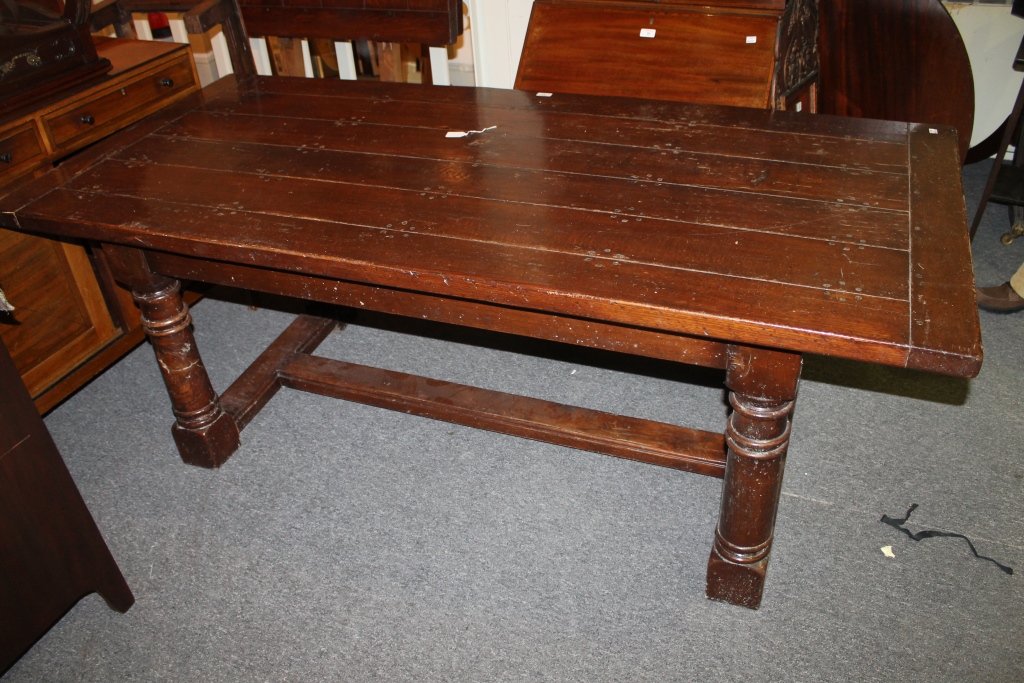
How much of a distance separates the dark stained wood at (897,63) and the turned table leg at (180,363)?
7.20 feet

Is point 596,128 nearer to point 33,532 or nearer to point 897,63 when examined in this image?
point 897,63

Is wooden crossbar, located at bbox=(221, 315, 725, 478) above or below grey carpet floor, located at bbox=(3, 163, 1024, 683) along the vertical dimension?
→ above

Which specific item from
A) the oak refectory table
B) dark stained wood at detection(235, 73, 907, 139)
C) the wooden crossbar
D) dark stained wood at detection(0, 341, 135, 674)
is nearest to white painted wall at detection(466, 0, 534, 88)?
dark stained wood at detection(235, 73, 907, 139)

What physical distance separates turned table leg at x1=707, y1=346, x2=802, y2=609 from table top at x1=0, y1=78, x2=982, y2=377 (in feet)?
0.41

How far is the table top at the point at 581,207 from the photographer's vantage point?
1254mm

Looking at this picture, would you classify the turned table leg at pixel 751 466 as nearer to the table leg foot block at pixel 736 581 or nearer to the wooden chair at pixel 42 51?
the table leg foot block at pixel 736 581

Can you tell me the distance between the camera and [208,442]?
2.02m

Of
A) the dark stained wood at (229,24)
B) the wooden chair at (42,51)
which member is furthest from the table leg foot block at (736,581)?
the wooden chair at (42,51)

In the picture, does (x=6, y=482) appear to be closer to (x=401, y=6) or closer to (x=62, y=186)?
(x=62, y=186)

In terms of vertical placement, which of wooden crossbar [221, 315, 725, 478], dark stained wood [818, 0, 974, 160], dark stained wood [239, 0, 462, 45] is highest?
dark stained wood [239, 0, 462, 45]

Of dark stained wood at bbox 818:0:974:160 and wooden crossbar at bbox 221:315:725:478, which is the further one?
dark stained wood at bbox 818:0:974:160

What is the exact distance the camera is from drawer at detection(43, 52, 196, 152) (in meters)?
2.11

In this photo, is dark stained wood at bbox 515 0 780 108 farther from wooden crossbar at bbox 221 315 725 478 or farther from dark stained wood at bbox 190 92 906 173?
wooden crossbar at bbox 221 315 725 478

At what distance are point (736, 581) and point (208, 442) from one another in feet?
4.36
